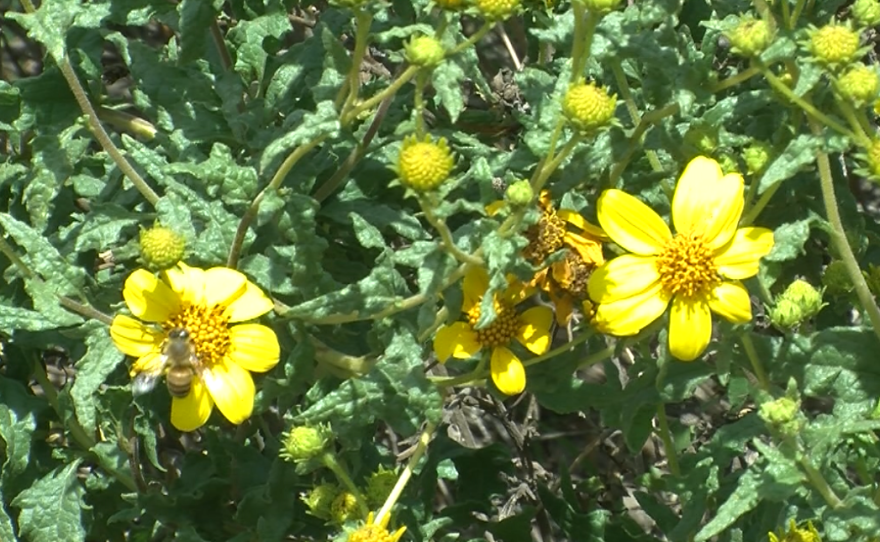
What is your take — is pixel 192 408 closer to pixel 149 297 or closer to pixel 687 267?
pixel 149 297

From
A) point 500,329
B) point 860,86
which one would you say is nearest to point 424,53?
point 500,329

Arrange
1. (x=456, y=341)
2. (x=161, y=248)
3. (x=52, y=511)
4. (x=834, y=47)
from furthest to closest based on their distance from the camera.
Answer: (x=52, y=511) < (x=456, y=341) < (x=161, y=248) < (x=834, y=47)

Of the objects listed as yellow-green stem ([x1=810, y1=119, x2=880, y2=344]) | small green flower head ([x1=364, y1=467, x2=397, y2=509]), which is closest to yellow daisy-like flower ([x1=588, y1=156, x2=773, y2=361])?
yellow-green stem ([x1=810, y1=119, x2=880, y2=344])

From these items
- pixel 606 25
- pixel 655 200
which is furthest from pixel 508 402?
pixel 606 25

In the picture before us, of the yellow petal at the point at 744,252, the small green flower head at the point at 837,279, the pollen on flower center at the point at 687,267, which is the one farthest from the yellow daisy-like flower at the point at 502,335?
the small green flower head at the point at 837,279

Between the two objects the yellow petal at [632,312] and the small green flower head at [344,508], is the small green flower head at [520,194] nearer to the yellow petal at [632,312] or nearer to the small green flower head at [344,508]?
the yellow petal at [632,312]
